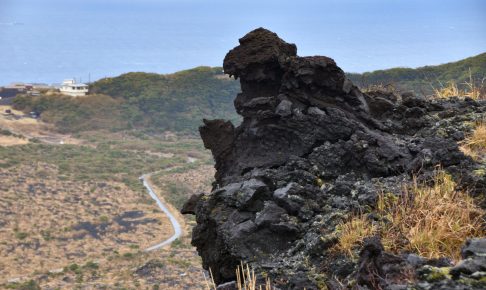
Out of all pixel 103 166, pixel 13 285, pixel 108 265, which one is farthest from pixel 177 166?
pixel 13 285

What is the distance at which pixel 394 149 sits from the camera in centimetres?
710

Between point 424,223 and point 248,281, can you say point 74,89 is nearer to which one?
point 424,223

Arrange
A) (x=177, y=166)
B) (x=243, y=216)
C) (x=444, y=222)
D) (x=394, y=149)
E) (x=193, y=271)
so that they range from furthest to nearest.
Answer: (x=177, y=166)
(x=193, y=271)
(x=394, y=149)
(x=243, y=216)
(x=444, y=222)

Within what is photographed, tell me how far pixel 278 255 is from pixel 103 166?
140ft

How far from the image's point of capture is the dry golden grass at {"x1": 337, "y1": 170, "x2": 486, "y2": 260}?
5.34m

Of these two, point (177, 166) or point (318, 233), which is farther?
point (177, 166)

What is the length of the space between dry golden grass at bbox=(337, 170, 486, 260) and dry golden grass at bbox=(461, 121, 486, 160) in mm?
1192

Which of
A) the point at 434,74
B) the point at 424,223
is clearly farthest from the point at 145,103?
the point at 424,223

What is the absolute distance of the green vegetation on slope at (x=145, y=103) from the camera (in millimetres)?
67500

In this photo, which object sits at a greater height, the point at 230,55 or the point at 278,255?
the point at 230,55

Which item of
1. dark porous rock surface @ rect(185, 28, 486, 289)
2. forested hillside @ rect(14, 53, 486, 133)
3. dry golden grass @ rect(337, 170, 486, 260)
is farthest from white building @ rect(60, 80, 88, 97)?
dry golden grass @ rect(337, 170, 486, 260)

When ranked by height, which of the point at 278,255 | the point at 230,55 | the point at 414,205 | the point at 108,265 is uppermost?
the point at 230,55

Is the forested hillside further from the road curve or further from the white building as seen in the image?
the road curve

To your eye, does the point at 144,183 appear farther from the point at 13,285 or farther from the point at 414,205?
the point at 414,205
